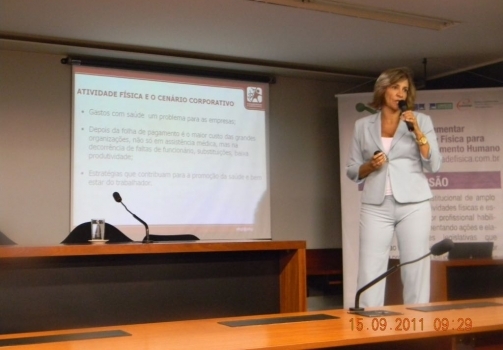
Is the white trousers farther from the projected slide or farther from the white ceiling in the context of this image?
the projected slide

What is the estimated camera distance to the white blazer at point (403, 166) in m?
3.04

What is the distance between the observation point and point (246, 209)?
5.59m

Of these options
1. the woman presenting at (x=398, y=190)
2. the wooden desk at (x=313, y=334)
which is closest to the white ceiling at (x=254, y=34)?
the woman presenting at (x=398, y=190)

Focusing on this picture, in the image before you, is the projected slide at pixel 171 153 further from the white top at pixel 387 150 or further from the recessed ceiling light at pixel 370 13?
the white top at pixel 387 150

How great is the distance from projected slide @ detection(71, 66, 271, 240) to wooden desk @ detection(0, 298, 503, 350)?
129 inches

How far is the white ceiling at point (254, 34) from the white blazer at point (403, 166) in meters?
1.43

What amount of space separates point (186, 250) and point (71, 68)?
9.30 feet

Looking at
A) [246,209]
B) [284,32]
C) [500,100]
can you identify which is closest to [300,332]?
[284,32]

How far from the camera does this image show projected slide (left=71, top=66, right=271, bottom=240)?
504 cm

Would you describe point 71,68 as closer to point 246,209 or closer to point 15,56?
point 15,56
